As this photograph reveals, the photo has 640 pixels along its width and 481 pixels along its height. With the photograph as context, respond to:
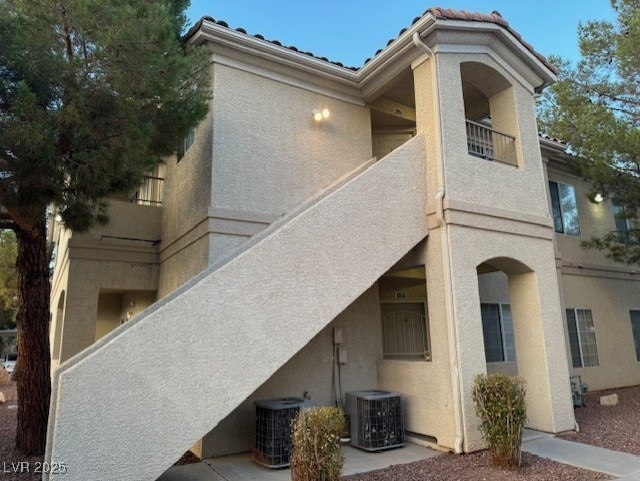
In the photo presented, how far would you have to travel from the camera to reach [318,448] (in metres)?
5.18

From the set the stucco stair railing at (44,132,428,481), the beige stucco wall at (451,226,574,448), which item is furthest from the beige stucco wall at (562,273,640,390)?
the stucco stair railing at (44,132,428,481)

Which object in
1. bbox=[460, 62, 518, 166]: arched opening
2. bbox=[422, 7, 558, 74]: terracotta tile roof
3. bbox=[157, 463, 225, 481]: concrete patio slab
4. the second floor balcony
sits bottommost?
bbox=[157, 463, 225, 481]: concrete patio slab

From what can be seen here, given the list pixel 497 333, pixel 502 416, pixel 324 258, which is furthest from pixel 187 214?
pixel 497 333

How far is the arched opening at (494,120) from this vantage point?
983cm

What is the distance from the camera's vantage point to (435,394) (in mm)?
7863

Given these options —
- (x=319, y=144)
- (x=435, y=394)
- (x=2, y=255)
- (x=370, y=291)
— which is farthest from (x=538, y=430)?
(x=2, y=255)

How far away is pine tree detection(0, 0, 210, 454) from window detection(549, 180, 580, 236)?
11.9m

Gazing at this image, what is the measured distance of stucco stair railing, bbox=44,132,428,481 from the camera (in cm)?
491

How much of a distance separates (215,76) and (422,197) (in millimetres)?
4677

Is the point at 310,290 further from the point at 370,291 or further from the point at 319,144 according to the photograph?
the point at 319,144

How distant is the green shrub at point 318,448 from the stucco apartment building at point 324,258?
96cm

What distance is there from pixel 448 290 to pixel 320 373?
2.86 meters

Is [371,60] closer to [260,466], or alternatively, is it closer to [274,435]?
[274,435]

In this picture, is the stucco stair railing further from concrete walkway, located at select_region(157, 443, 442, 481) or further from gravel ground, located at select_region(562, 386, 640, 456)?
gravel ground, located at select_region(562, 386, 640, 456)
